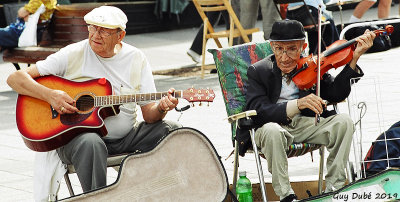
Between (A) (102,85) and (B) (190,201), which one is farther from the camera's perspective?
(A) (102,85)

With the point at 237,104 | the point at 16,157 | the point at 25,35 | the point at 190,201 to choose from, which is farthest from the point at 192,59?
the point at 190,201

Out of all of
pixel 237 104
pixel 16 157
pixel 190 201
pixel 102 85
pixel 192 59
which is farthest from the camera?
pixel 192 59

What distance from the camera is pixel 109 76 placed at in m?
4.98

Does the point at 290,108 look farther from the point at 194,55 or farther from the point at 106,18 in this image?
the point at 194,55

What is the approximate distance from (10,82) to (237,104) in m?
1.38

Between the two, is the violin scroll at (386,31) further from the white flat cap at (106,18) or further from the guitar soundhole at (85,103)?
the guitar soundhole at (85,103)

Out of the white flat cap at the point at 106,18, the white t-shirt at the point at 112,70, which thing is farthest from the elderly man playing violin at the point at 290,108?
the white flat cap at the point at 106,18

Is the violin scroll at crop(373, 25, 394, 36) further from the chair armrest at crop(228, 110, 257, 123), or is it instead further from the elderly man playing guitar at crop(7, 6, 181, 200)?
the elderly man playing guitar at crop(7, 6, 181, 200)

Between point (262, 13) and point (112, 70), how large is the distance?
4.77 metres

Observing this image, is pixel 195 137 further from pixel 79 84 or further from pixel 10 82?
pixel 10 82

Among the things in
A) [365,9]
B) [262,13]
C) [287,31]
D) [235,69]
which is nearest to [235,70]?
[235,69]

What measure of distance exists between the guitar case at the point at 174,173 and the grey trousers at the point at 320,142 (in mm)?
323

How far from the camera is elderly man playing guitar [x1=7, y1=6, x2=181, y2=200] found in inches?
191

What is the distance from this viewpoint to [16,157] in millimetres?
6777
